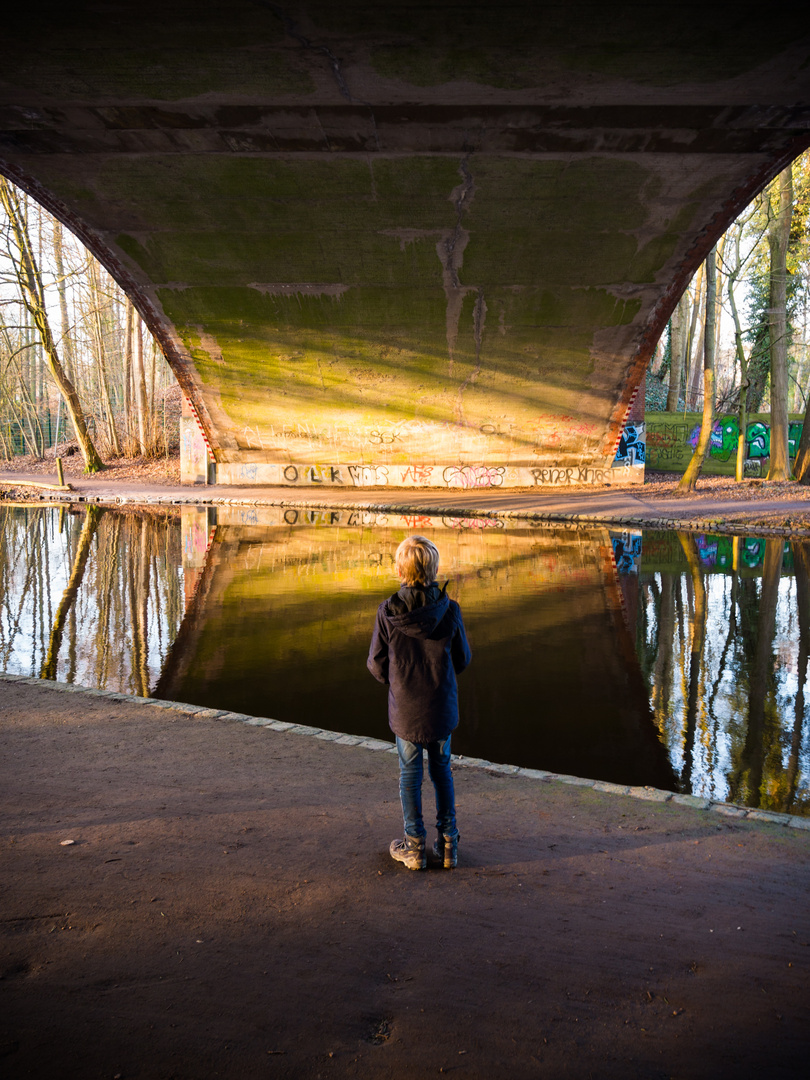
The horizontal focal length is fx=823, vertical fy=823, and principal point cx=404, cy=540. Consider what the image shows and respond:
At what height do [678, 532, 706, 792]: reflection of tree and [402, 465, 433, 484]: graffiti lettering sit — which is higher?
[402, 465, 433, 484]: graffiti lettering

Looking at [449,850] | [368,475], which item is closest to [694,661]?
[449,850]

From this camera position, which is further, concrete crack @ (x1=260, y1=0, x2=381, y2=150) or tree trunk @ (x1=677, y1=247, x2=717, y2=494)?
tree trunk @ (x1=677, y1=247, x2=717, y2=494)

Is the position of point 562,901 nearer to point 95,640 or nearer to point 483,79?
point 95,640

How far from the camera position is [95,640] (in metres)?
8.71

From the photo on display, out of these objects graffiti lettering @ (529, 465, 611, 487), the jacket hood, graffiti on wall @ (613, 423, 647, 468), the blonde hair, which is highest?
graffiti on wall @ (613, 423, 647, 468)

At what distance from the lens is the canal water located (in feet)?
19.7

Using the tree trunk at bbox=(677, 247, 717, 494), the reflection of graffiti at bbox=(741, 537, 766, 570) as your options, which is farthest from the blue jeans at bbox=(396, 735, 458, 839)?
the tree trunk at bbox=(677, 247, 717, 494)

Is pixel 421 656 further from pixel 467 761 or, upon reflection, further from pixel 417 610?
pixel 467 761

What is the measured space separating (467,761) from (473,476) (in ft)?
76.2

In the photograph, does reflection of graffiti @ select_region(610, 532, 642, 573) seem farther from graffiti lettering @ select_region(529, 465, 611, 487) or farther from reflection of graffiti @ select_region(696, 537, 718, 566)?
graffiti lettering @ select_region(529, 465, 611, 487)

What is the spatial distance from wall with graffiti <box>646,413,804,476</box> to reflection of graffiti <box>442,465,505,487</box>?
29.4 feet

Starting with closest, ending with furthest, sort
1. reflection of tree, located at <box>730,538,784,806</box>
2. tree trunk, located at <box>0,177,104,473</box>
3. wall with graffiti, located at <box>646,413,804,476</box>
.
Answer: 1. reflection of tree, located at <box>730,538,784,806</box>
2. tree trunk, located at <box>0,177,104,473</box>
3. wall with graffiti, located at <box>646,413,804,476</box>

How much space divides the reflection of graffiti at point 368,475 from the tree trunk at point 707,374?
9798 mm

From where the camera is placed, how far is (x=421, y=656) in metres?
3.75
